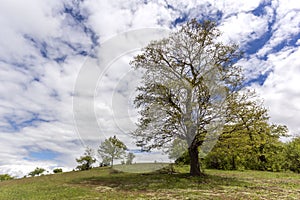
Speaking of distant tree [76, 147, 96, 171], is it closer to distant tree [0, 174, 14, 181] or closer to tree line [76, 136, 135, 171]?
tree line [76, 136, 135, 171]

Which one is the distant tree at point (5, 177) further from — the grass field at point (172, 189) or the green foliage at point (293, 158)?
the green foliage at point (293, 158)

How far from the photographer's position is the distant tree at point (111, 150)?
146ft

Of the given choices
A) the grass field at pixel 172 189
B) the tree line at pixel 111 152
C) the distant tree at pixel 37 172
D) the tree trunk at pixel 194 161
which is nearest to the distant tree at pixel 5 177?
the distant tree at pixel 37 172

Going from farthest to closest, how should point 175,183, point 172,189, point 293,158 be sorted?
point 293,158, point 175,183, point 172,189

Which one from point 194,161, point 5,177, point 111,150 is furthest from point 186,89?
point 5,177

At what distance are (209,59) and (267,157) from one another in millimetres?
24568

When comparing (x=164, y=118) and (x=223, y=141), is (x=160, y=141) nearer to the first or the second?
(x=164, y=118)

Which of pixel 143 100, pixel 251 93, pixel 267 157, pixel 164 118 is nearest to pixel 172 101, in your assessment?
pixel 164 118

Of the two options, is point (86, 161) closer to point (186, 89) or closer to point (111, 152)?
point (111, 152)

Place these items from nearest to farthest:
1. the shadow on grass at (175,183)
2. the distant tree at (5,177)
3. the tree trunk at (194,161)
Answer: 1. the shadow on grass at (175,183)
2. the tree trunk at (194,161)
3. the distant tree at (5,177)

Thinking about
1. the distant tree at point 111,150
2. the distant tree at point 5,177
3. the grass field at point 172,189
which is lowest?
the grass field at point 172,189

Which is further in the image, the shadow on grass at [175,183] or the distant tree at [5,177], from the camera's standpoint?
the distant tree at [5,177]

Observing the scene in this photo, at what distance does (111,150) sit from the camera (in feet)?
147

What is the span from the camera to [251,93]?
20.6m
